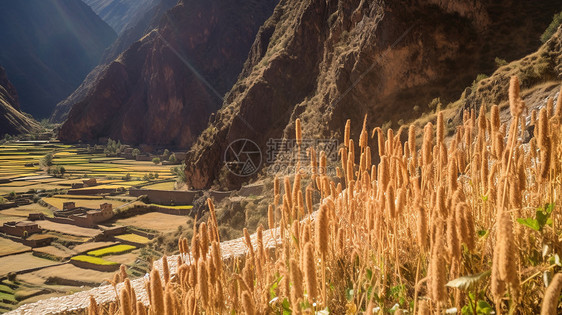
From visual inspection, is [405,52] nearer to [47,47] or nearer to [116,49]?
[116,49]

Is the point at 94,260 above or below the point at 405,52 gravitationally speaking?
below

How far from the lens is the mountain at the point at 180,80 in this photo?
95350 mm

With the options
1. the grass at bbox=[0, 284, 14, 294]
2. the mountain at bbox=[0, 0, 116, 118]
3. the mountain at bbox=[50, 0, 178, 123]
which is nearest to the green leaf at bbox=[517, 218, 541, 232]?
the grass at bbox=[0, 284, 14, 294]

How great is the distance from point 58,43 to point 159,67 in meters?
92.3

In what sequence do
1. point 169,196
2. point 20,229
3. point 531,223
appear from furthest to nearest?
point 169,196, point 20,229, point 531,223

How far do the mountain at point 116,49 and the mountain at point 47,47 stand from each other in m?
7.80

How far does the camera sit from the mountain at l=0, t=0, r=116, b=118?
433ft

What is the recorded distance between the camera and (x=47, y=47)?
156 m

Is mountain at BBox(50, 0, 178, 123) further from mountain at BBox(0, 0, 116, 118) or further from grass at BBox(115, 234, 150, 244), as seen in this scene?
grass at BBox(115, 234, 150, 244)

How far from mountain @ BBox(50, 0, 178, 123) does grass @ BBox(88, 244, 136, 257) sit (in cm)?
10480

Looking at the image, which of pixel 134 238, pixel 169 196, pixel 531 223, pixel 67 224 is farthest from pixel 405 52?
pixel 67 224

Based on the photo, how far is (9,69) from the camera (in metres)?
128

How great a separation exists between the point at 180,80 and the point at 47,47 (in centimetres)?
9298

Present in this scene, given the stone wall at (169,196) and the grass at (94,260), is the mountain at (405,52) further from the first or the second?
the stone wall at (169,196)
